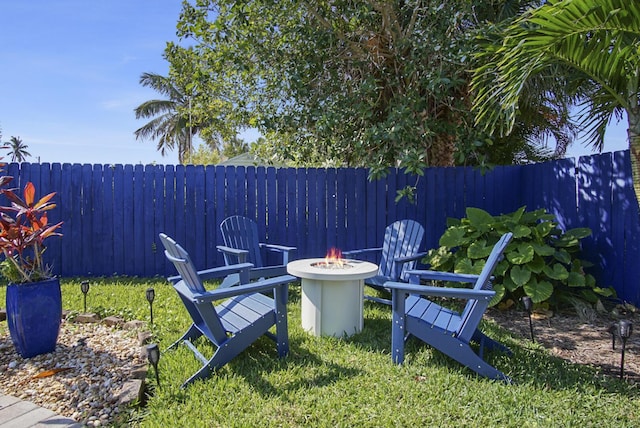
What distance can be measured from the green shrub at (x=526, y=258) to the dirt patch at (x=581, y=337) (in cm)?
20

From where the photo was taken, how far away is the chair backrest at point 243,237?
4.49m

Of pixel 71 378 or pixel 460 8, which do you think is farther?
pixel 460 8

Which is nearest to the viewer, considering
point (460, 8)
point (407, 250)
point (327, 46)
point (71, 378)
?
point (71, 378)

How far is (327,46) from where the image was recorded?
519cm

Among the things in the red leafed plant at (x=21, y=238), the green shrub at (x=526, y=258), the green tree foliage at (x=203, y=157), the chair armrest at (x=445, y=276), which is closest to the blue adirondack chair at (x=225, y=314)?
the red leafed plant at (x=21, y=238)

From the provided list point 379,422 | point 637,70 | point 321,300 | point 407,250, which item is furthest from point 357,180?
point 379,422

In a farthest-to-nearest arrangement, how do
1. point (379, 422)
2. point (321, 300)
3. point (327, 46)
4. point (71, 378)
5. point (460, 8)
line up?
1. point (327, 46)
2. point (460, 8)
3. point (321, 300)
4. point (71, 378)
5. point (379, 422)

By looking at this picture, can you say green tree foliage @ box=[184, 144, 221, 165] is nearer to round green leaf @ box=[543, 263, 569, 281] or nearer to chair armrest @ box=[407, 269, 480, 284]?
round green leaf @ box=[543, 263, 569, 281]

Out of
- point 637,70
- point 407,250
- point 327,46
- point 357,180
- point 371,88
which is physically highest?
point 327,46

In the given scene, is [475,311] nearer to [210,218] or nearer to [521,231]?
[521,231]

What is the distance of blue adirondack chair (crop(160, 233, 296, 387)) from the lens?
2311 millimetres

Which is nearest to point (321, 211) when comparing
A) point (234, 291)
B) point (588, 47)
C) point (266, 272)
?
point (266, 272)

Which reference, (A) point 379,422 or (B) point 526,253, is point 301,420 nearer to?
(A) point 379,422

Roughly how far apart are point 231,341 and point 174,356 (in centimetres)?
49
